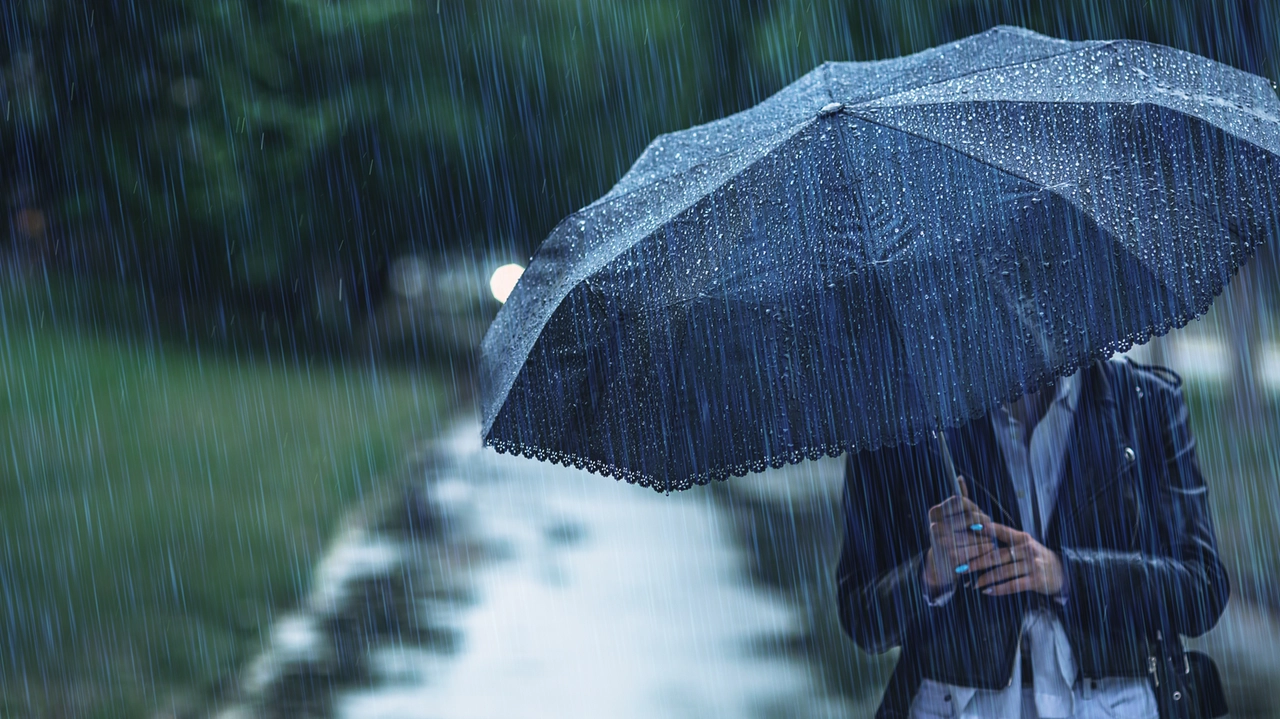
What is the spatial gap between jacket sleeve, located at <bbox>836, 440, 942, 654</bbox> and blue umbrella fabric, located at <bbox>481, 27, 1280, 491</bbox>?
0.39 metres

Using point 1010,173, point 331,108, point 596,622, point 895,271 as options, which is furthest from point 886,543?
point 331,108

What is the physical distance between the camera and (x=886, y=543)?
305 centimetres

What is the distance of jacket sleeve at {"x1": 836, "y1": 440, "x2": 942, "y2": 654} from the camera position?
2.98 meters

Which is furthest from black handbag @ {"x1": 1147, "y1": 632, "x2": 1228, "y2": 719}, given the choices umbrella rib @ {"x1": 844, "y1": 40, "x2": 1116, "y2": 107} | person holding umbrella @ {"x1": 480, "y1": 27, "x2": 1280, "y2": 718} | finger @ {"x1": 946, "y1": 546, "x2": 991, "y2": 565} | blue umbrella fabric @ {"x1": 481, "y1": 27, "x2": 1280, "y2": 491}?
umbrella rib @ {"x1": 844, "y1": 40, "x2": 1116, "y2": 107}

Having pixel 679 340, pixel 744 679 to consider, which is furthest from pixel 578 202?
pixel 679 340

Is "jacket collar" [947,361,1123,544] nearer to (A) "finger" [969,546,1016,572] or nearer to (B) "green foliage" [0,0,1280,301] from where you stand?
(A) "finger" [969,546,1016,572]

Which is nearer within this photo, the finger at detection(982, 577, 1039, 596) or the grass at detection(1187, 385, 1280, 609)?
the finger at detection(982, 577, 1039, 596)

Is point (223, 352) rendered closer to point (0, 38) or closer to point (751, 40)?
point (0, 38)

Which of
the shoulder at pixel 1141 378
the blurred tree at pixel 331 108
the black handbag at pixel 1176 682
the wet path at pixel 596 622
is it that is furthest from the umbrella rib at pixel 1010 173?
the blurred tree at pixel 331 108

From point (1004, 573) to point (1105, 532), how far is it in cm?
25

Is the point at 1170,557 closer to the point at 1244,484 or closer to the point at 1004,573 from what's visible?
the point at 1004,573

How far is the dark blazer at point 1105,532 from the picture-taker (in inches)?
110

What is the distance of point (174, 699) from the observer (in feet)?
22.8

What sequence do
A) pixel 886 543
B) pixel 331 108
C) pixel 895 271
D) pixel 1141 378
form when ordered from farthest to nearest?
pixel 331 108
pixel 886 543
pixel 1141 378
pixel 895 271
